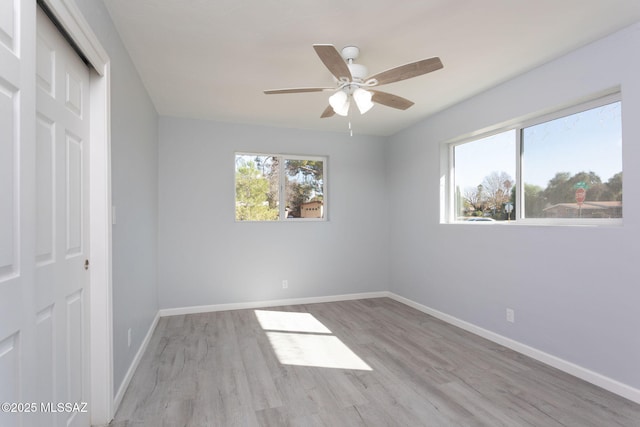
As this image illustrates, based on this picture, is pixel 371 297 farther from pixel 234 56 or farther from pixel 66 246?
pixel 66 246

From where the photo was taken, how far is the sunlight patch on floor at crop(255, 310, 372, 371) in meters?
2.76

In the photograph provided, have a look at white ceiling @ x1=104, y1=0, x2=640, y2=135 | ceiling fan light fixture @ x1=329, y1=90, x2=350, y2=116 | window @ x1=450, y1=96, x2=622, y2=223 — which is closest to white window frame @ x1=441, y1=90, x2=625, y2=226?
window @ x1=450, y1=96, x2=622, y2=223

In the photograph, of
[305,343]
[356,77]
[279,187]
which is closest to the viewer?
[356,77]

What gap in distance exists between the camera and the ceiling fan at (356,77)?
6.30 ft

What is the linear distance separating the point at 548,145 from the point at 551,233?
0.78m

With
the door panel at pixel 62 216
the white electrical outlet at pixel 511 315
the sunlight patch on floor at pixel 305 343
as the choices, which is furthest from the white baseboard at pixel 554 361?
the door panel at pixel 62 216

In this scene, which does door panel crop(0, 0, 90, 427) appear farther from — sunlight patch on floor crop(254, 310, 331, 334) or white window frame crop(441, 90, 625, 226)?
white window frame crop(441, 90, 625, 226)

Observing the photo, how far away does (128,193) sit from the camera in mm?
→ 2449

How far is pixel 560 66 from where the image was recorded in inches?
101

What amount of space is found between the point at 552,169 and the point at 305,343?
8.88ft

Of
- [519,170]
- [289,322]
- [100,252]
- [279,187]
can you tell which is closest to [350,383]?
[289,322]

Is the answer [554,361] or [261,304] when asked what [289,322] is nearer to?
[261,304]

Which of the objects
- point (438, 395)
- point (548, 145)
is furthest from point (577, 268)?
point (438, 395)

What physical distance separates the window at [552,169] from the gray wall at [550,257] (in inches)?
7.1
